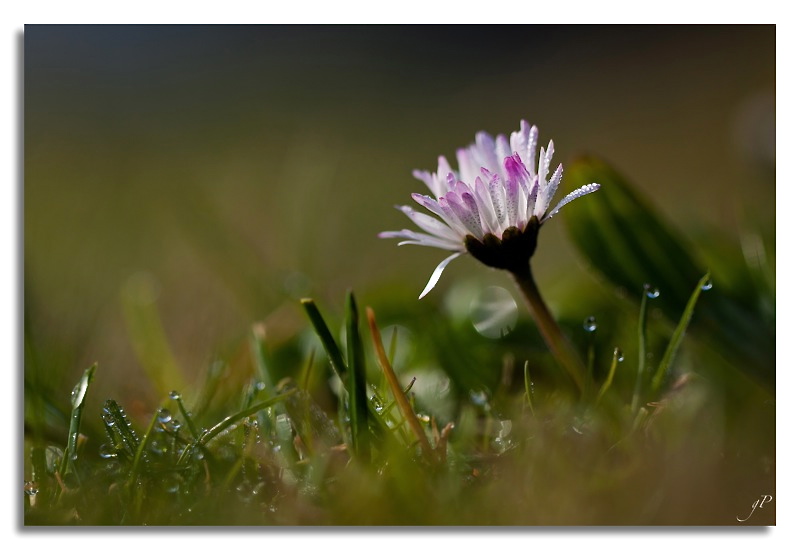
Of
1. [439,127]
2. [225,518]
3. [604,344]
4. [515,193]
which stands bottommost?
[225,518]

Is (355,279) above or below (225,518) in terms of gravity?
above

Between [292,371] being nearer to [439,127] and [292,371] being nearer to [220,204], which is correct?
[439,127]

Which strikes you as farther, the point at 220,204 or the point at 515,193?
the point at 220,204

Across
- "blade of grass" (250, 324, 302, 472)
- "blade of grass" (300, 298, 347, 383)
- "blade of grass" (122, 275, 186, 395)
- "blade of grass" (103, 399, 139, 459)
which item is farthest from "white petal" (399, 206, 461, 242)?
"blade of grass" (122, 275, 186, 395)

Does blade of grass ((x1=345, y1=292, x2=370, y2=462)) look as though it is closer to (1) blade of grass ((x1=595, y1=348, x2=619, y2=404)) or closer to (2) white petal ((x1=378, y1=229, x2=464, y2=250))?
(2) white petal ((x1=378, y1=229, x2=464, y2=250))
